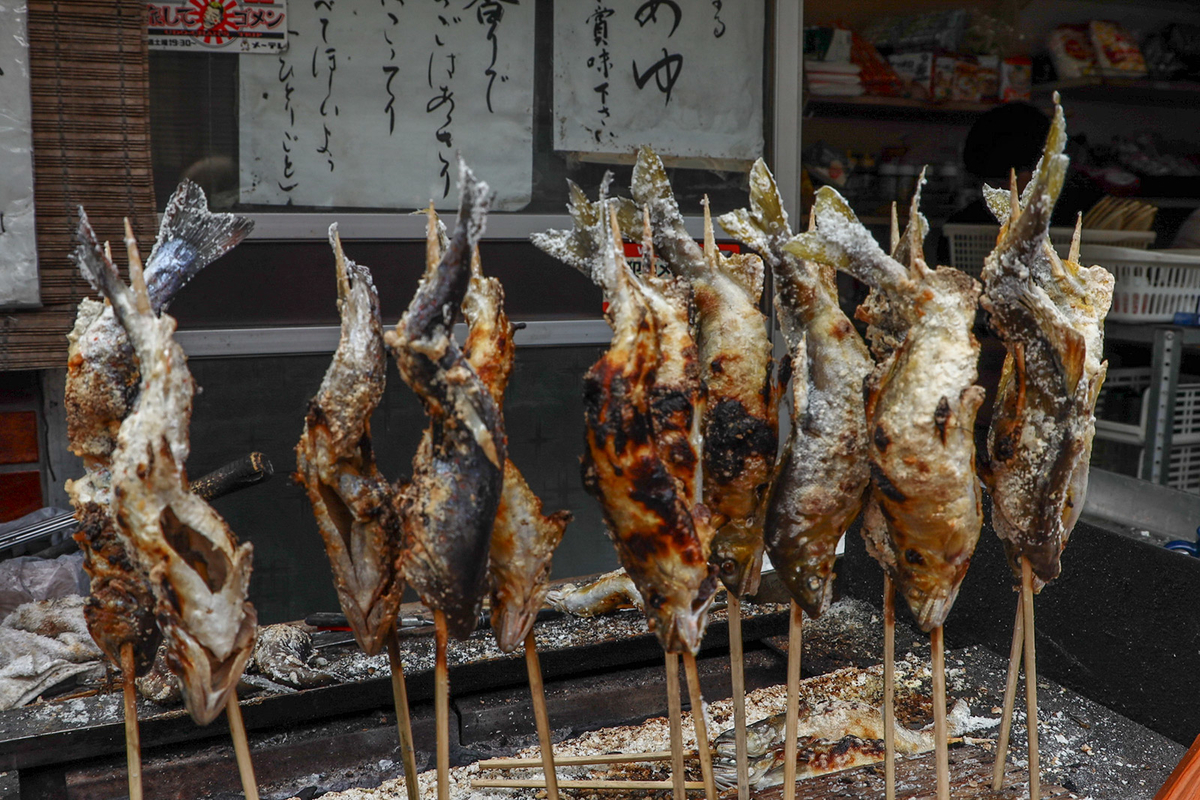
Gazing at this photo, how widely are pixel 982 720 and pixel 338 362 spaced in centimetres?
226

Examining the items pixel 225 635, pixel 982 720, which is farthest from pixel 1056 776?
pixel 225 635

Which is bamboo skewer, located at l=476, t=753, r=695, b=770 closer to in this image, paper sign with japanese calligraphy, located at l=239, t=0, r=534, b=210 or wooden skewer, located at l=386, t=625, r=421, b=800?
wooden skewer, located at l=386, t=625, r=421, b=800

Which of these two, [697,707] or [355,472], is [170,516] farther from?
[697,707]

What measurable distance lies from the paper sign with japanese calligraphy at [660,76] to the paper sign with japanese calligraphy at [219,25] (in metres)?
1.39

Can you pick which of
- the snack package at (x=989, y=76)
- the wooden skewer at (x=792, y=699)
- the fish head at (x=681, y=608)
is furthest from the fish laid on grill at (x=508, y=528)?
the snack package at (x=989, y=76)

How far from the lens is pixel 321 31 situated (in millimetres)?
4461

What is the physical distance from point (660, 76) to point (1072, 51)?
13.0 ft

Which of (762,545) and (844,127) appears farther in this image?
(844,127)

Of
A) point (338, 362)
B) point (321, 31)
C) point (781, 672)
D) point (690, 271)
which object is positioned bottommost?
point (781, 672)

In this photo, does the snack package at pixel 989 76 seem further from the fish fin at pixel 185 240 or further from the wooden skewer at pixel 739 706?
the fish fin at pixel 185 240

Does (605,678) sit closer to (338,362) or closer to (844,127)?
(338,362)

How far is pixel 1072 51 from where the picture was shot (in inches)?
277

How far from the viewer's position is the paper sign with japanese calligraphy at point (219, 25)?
4242 millimetres

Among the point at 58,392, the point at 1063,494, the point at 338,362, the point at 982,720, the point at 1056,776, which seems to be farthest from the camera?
the point at 58,392
